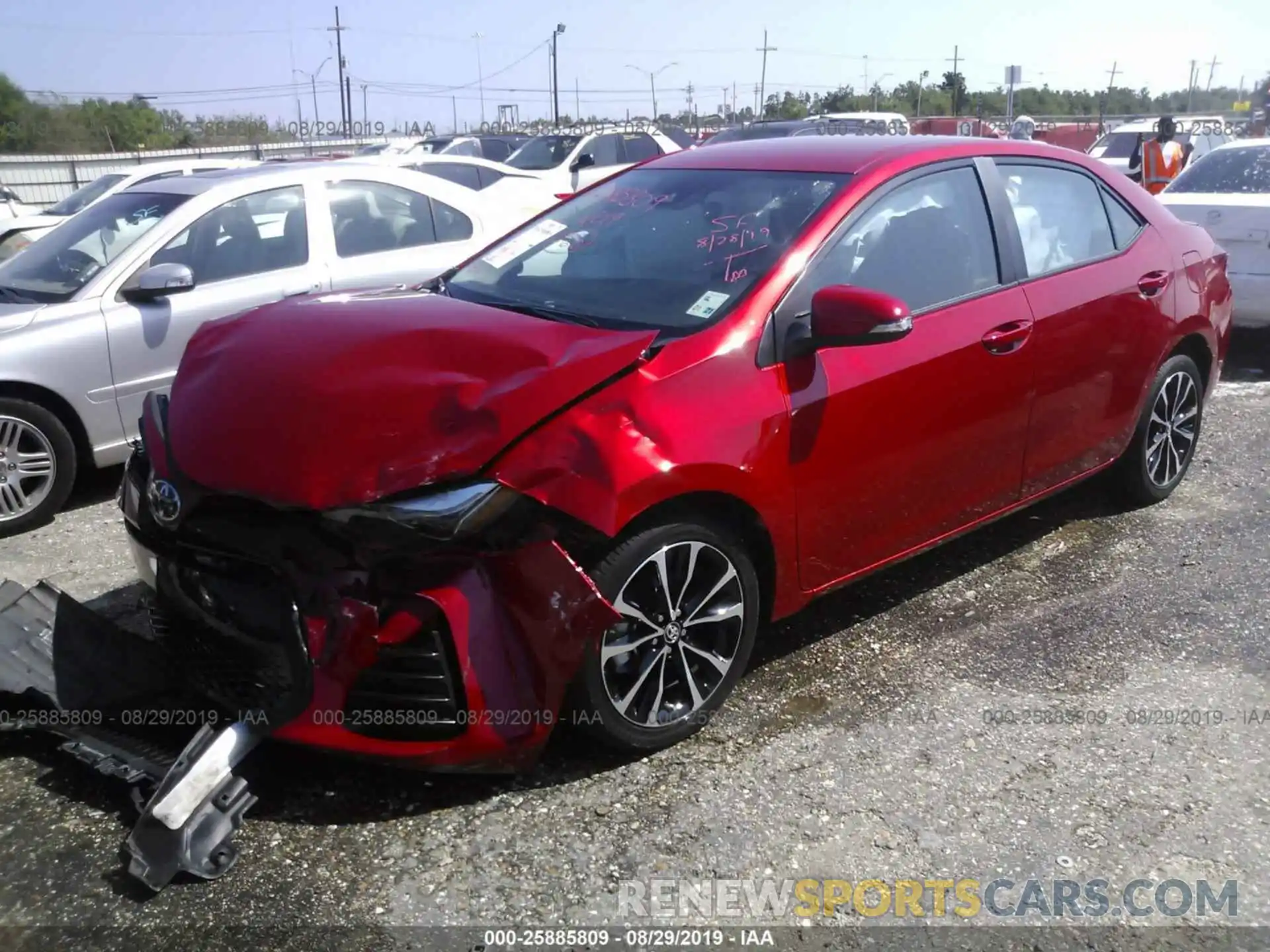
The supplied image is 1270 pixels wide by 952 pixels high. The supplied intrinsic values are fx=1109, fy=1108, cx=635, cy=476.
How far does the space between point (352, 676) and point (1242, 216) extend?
7575 millimetres

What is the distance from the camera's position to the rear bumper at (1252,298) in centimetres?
779

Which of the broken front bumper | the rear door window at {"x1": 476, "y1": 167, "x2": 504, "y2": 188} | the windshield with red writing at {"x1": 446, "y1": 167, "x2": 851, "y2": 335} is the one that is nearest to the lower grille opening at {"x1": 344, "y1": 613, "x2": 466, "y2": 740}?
the broken front bumper

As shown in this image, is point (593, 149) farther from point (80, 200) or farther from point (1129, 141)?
point (1129, 141)

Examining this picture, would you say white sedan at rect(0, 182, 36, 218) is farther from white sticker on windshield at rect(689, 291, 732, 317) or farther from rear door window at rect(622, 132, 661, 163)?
white sticker on windshield at rect(689, 291, 732, 317)

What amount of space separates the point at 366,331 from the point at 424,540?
875 mm

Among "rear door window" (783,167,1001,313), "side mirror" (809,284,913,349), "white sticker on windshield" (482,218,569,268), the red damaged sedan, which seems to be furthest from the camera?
"white sticker on windshield" (482,218,569,268)

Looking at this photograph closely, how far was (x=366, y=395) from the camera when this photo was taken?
294 cm

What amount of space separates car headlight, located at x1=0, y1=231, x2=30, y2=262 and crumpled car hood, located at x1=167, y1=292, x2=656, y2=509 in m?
6.57

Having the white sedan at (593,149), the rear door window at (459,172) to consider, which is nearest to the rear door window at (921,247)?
the rear door window at (459,172)

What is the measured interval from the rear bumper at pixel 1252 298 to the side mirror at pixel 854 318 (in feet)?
18.7

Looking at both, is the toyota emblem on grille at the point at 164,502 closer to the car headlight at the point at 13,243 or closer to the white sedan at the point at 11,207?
the car headlight at the point at 13,243

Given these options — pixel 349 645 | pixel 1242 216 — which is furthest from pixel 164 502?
pixel 1242 216

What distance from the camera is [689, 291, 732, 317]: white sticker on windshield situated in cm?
335

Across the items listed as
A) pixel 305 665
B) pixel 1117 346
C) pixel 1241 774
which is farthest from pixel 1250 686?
pixel 305 665
